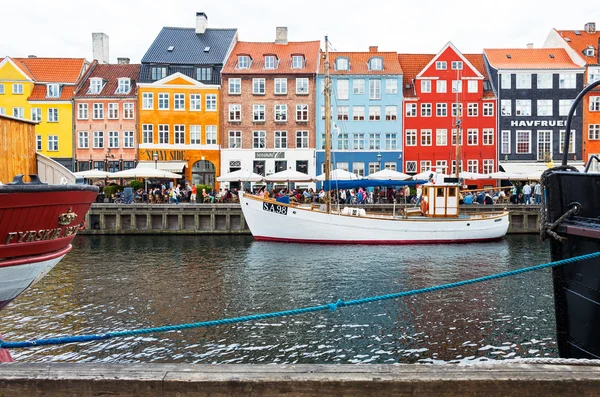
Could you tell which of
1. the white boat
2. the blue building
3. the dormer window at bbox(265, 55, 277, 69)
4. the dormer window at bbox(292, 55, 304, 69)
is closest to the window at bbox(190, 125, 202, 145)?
the dormer window at bbox(265, 55, 277, 69)

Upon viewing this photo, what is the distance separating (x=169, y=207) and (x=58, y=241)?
2522 centimetres

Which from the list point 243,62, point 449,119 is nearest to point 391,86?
point 449,119

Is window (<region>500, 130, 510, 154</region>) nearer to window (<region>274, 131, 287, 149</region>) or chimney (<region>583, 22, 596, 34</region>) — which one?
chimney (<region>583, 22, 596, 34</region>)

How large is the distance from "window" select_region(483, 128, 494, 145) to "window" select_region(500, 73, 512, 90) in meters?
3.65

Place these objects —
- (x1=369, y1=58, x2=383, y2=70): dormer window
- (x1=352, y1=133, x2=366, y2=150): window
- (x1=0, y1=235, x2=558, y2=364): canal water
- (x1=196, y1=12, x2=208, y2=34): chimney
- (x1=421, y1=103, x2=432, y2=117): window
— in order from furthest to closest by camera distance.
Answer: (x1=196, y1=12, x2=208, y2=34): chimney → (x1=369, y1=58, x2=383, y2=70): dormer window → (x1=352, y1=133, x2=366, y2=150): window → (x1=421, y1=103, x2=432, y2=117): window → (x1=0, y1=235, x2=558, y2=364): canal water

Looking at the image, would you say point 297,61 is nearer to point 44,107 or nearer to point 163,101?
point 163,101

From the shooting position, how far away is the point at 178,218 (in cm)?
3225

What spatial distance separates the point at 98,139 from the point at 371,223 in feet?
94.0

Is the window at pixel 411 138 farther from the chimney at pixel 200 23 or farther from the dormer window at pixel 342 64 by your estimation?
the chimney at pixel 200 23

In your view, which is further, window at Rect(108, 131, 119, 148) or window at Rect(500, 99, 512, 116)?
window at Rect(500, 99, 512, 116)

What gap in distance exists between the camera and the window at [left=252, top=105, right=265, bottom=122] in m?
47.3

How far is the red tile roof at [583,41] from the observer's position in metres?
47.2

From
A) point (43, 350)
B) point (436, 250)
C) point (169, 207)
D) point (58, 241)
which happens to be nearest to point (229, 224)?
point (169, 207)

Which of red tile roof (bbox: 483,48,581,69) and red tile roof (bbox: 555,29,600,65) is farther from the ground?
red tile roof (bbox: 555,29,600,65)
